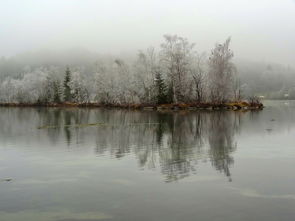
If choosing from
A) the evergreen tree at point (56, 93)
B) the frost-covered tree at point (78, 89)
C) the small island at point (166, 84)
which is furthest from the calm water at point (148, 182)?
the evergreen tree at point (56, 93)

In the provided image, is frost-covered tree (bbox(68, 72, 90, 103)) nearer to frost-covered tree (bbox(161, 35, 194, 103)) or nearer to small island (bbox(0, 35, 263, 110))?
small island (bbox(0, 35, 263, 110))

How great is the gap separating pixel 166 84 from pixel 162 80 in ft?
7.71

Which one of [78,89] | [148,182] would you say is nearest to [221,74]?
[78,89]

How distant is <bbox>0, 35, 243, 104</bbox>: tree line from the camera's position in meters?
78.2

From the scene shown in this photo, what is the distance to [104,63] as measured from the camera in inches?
4348

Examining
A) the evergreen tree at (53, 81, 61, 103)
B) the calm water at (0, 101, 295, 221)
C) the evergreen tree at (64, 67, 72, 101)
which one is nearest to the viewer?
the calm water at (0, 101, 295, 221)

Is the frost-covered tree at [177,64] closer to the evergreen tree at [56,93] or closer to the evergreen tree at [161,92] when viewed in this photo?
the evergreen tree at [161,92]

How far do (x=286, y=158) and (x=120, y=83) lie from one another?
85.0m

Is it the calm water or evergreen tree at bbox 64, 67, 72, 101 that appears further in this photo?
evergreen tree at bbox 64, 67, 72, 101

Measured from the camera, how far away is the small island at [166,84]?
77.1 m

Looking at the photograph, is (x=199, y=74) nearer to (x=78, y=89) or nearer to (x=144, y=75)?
(x=144, y=75)

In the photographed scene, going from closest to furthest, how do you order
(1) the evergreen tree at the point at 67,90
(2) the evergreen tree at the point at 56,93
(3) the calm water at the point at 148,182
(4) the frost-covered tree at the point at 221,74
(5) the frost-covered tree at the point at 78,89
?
(3) the calm water at the point at 148,182 → (4) the frost-covered tree at the point at 221,74 → (5) the frost-covered tree at the point at 78,89 → (2) the evergreen tree at the point at 56,93 → (1) the evergreen tree at the point at 67,90

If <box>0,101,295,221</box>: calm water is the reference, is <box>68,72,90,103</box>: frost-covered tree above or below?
above

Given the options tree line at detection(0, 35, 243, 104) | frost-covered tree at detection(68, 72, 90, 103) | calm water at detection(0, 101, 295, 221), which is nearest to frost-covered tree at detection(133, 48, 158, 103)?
tree line at detection(0, 35, 243, 104)
